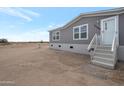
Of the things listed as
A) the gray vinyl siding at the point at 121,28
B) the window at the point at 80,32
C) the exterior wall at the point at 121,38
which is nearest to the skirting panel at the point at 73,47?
the window at the point at 80,32

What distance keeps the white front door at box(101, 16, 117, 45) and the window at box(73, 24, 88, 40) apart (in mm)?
2002

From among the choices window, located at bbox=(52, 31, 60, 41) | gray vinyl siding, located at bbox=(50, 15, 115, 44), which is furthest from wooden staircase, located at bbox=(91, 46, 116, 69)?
window, located at bbox=(52, 31, 60, 41)

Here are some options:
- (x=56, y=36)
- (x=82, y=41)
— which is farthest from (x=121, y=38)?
(x=56, y=36)

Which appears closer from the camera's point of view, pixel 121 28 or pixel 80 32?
pixel 121 28

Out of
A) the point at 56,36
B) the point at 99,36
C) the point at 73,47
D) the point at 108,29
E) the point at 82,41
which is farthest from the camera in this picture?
the point at 56,36

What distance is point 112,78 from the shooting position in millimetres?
4719

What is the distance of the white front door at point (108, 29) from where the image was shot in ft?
26.4

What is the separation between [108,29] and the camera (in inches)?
331

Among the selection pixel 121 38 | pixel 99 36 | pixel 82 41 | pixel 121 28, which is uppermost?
pixel 121 28

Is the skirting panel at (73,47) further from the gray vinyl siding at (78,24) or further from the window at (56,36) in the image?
the window at (56,36)

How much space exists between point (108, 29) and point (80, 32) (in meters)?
3.19

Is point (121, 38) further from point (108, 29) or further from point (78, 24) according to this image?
point (78, 24)
